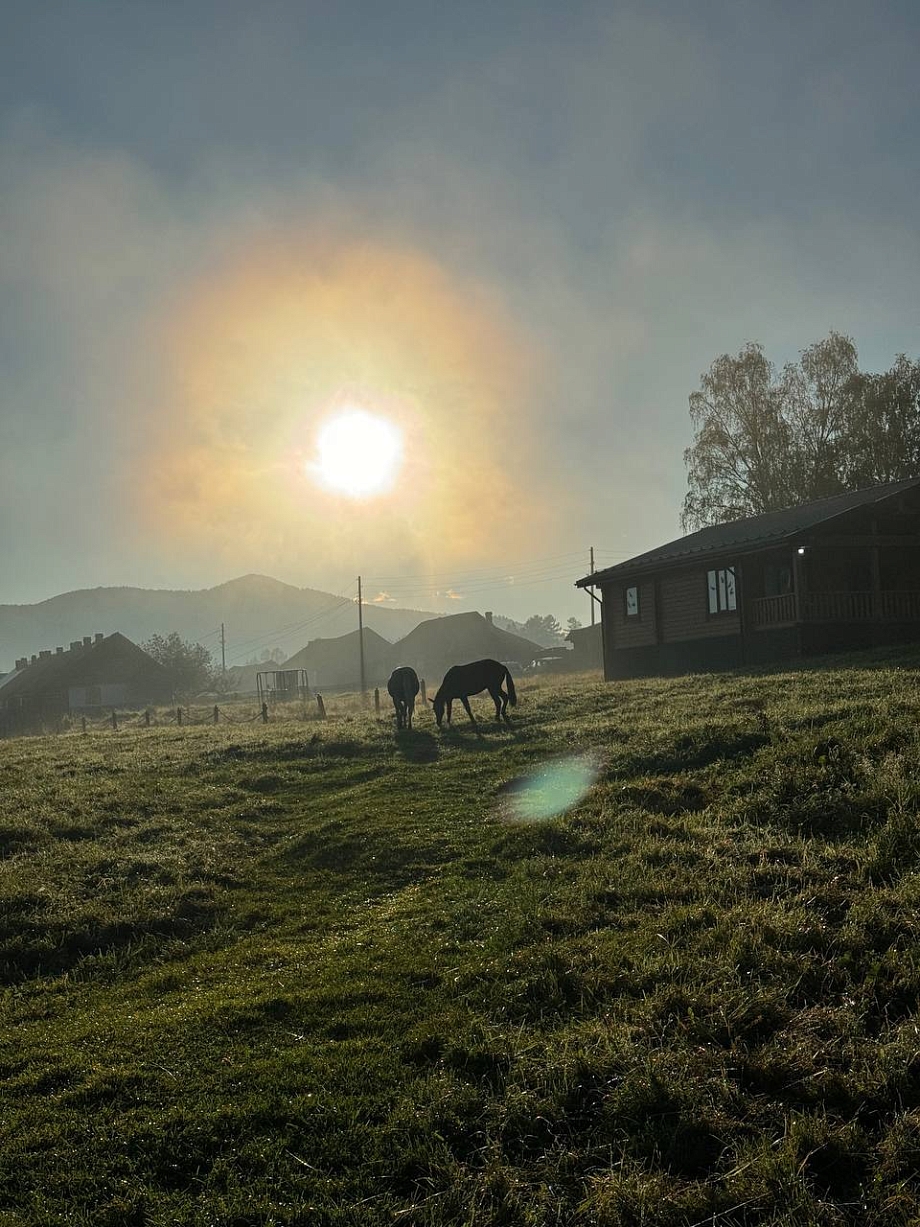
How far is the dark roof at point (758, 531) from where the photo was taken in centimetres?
3044

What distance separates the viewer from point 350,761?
1964cm

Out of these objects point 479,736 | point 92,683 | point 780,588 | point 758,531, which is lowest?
point 479,736

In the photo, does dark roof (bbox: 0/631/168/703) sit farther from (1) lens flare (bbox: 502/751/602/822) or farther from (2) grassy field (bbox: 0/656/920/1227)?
(2) grassy field (bbox: 0/656/920/1227)

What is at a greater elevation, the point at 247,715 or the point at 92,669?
the point at 92,669

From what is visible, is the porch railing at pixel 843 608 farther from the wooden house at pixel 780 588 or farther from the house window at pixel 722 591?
the house window at pixel 722 591

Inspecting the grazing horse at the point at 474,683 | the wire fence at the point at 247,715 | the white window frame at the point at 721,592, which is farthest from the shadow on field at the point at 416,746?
the white window frame at the point at 721,592

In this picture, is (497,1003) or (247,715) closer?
(497,1003)

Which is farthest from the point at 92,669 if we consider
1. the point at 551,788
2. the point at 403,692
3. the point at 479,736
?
the point at 551,788

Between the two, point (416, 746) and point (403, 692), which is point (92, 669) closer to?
point (403, 692)

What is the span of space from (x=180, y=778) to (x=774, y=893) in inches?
524

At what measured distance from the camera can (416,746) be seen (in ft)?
67.5

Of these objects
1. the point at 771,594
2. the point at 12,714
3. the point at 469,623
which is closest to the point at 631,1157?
the point at 771,594

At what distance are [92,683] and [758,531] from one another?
6263 cm

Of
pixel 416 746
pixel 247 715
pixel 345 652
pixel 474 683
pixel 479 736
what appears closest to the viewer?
pixel 416 746
